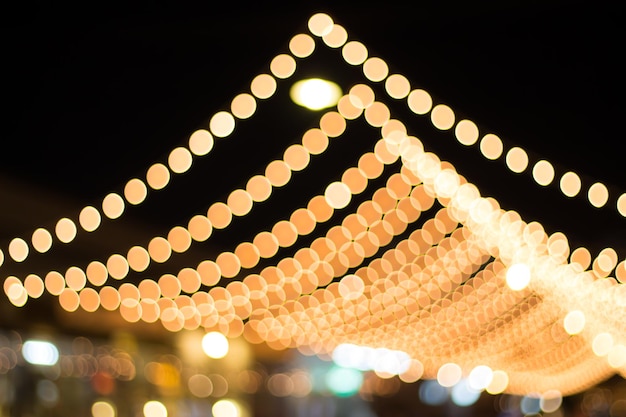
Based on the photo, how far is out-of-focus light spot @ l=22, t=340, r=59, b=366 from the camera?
3934 mm

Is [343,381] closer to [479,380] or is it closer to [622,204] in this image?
[622,204]

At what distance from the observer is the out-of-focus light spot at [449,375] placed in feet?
31.6

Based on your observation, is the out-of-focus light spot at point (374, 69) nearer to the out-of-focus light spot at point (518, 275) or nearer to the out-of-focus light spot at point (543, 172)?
the out-of-focus light spot at point (543, 172)

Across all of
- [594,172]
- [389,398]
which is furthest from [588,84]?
[389,398]

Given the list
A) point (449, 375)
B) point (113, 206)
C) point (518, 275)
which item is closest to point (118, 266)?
point (113, 206)

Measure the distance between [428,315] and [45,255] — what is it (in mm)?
3028

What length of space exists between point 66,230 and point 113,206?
24 cm

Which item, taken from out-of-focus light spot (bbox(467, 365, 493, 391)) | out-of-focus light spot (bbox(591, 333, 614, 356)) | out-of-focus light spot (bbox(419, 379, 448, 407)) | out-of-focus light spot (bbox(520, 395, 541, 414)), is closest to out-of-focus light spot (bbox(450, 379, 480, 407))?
out-of-focus light spot (bbox(467, 365, 493, 391))

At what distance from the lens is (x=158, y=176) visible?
2.84 m

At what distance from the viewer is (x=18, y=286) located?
3600 mm

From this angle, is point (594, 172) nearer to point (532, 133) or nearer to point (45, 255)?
point (532, 133)

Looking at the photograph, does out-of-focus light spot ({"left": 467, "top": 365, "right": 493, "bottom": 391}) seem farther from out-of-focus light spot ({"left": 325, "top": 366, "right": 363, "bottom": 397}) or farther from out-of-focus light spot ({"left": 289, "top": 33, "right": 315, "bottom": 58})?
out-of-focus light spot ({"left": 289, "top": 33, "right": 315, "bottom": 58})

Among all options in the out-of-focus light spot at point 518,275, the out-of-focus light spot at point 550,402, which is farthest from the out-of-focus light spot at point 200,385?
the out-of-focus light spot at point 550,402

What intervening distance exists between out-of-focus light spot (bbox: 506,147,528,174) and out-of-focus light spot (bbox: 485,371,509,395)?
25.8 ft
